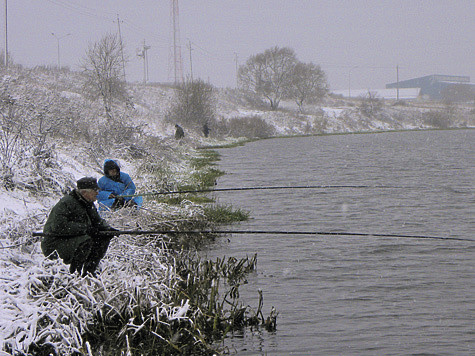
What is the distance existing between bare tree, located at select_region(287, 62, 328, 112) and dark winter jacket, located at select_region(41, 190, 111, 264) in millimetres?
94657

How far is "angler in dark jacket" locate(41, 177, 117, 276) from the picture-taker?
20.8ft

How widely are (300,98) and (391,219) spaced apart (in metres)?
88.2

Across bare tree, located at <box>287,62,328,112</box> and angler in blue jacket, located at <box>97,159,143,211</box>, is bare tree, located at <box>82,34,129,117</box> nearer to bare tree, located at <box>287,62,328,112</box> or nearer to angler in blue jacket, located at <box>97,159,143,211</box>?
angler in blue jacket, located at <box>97,159,143,211</box>

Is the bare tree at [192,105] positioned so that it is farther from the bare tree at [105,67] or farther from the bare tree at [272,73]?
the bare tree at [272,73]

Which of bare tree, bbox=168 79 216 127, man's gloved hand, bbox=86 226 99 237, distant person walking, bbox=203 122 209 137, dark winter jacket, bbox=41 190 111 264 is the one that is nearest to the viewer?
dark winter jacket, bbox=41 190 111 264

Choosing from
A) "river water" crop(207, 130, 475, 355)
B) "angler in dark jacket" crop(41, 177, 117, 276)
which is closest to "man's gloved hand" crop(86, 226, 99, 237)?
"angler in dark jacket" crop(41, 177, 117, 276)

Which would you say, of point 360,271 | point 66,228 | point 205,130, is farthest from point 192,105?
point 66,228

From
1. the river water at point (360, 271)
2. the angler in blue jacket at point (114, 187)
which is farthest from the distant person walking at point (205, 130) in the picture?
the angler in blue jacket at point (114, 187)

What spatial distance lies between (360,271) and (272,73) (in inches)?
3673

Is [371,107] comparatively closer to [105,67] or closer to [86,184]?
[105,67]

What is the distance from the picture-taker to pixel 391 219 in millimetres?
14758

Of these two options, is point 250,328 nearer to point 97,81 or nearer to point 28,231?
point 28,231

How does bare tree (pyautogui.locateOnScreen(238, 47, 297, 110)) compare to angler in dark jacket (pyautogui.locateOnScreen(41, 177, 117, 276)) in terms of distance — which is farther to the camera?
bare tree (pyautogui.locateOnScreen(238, 47, 297, 110))

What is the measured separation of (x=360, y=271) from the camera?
9.77 metres
